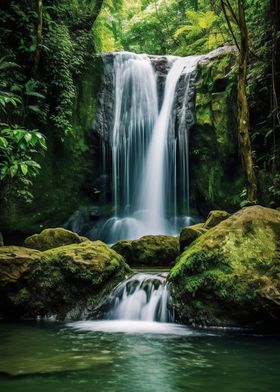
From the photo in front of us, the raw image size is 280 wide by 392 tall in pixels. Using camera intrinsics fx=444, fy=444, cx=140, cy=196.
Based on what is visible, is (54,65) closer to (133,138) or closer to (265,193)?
(133,138)

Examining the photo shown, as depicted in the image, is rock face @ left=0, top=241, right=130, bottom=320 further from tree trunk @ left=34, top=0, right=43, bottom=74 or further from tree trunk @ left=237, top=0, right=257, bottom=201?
tree trunk @ left=34, top=0, right=43, bottom=74

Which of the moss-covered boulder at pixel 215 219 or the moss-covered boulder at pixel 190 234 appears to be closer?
the moss-covered boulder at pixel 190 234

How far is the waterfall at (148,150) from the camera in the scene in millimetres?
13179

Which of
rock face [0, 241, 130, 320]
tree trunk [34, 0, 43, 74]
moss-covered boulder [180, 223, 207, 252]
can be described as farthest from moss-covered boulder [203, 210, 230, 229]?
tree trunk [34, 0, 43, 74]

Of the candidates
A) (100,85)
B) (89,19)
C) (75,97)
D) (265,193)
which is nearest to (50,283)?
(265,193)

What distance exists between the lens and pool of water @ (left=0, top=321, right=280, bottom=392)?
343 centimetres

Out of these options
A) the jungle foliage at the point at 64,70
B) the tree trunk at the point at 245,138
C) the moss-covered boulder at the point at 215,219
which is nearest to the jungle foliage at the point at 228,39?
the jungle foliage at the point at 64,70

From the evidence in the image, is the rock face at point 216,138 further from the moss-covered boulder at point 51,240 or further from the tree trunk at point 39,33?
the moss-covered boulder at point 51,240

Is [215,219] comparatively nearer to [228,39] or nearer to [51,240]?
[51,240]

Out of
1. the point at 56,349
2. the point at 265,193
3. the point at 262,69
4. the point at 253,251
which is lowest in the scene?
the point at 56,349

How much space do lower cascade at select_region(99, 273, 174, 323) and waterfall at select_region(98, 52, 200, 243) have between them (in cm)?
608

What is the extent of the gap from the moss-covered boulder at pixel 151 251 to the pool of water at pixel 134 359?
11.6 feet

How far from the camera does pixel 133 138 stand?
14.0 meters

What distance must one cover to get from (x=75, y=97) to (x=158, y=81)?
2.90 metres
